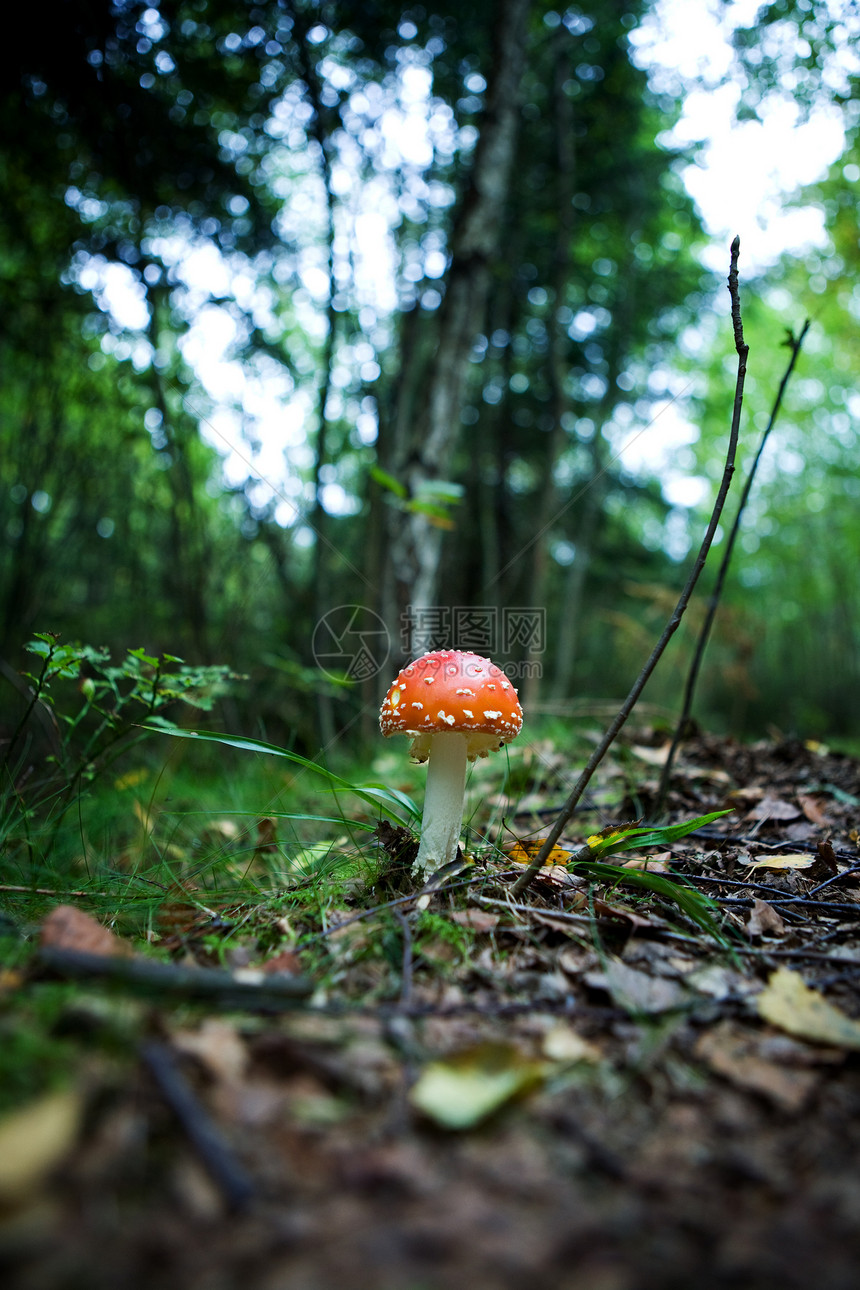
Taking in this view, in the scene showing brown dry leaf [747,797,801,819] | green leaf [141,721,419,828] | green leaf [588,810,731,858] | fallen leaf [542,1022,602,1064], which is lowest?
fallen leaf [542,1022,602,1064]

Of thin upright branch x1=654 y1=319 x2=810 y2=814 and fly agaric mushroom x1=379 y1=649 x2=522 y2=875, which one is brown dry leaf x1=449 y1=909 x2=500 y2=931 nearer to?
fly agaric mushroom x1=379 y1=649 x2=522 y2=875

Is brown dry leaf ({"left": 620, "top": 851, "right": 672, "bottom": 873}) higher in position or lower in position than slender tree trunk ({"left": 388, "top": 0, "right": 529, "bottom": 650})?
lower

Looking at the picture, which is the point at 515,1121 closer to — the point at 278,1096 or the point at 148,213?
the point at 278,1096

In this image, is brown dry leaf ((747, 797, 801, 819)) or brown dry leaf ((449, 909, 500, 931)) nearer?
brown dry leaf ((449, 909, 500, 931))

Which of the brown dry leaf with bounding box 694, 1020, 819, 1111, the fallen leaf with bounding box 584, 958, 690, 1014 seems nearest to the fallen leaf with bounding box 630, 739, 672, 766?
the fallen leaf with bounding box 584, 958, 690, 1014

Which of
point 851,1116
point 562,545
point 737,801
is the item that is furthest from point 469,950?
point 562,545
